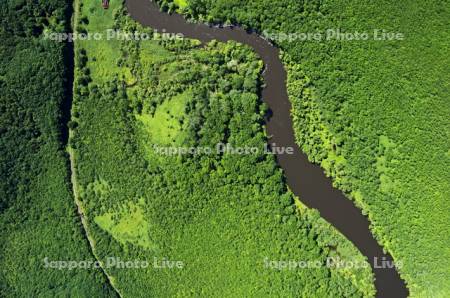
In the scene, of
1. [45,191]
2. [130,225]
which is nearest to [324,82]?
[130,225]

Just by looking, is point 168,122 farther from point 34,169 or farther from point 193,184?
point 34,169

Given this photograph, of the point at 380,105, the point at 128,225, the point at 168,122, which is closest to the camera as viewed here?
the point at 380,105

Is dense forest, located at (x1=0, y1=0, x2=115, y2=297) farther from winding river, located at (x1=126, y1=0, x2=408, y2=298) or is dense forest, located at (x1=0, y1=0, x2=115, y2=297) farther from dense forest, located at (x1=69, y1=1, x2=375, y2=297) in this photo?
winding river, located at (x1=126, y1=0, x2=408, y2=298)

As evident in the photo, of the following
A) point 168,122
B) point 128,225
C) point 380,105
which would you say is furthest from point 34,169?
point 380,105

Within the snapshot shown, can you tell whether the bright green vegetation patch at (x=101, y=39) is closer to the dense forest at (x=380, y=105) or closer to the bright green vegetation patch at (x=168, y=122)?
the bright green vegetation patch at (x=168, y=122)

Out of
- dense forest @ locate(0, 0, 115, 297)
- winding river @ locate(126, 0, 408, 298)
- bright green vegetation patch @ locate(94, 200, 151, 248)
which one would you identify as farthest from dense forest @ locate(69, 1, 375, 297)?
dense forest @ locate(0, 0, 115, 297)

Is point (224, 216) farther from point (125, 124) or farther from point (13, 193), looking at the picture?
point (13, 193)

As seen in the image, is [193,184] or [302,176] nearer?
[193,184]
